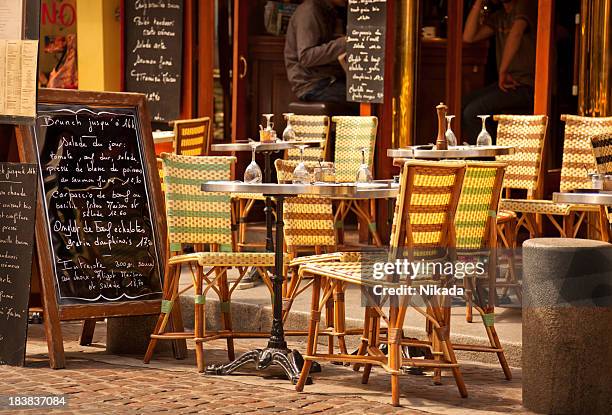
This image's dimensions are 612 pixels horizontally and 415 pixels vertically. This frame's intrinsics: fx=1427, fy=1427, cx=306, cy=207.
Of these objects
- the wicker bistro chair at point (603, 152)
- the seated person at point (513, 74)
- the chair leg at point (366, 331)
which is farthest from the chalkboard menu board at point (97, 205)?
the seated person at point (513, 74)

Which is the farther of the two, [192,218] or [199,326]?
[192,218]

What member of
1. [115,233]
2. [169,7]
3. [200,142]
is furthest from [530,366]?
[169,7]

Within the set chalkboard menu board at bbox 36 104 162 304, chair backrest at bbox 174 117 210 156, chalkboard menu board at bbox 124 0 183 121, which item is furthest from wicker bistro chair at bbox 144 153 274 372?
chalkboard menu board at bbox 124 0 183 121

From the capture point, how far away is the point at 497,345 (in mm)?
7223

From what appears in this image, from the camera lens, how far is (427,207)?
650cm

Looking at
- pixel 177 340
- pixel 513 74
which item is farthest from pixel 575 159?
pixel 177 340

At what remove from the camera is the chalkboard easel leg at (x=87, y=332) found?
8.14m

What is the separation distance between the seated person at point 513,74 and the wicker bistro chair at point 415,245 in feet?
17.1

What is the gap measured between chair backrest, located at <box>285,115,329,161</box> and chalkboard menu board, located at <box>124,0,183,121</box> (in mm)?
2120

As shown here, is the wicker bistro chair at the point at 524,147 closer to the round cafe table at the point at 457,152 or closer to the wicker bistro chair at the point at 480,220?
the round cafe table at the point at 457,152

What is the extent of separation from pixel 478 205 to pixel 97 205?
6.86 feet

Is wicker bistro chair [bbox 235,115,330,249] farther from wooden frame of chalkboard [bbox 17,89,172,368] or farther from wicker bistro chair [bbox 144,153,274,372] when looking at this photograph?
wicker bistro chair [bbox 144,153,274,372]

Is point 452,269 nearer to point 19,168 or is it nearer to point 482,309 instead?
point 482,309

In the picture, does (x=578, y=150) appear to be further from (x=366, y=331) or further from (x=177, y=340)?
(x=177, y=340)
